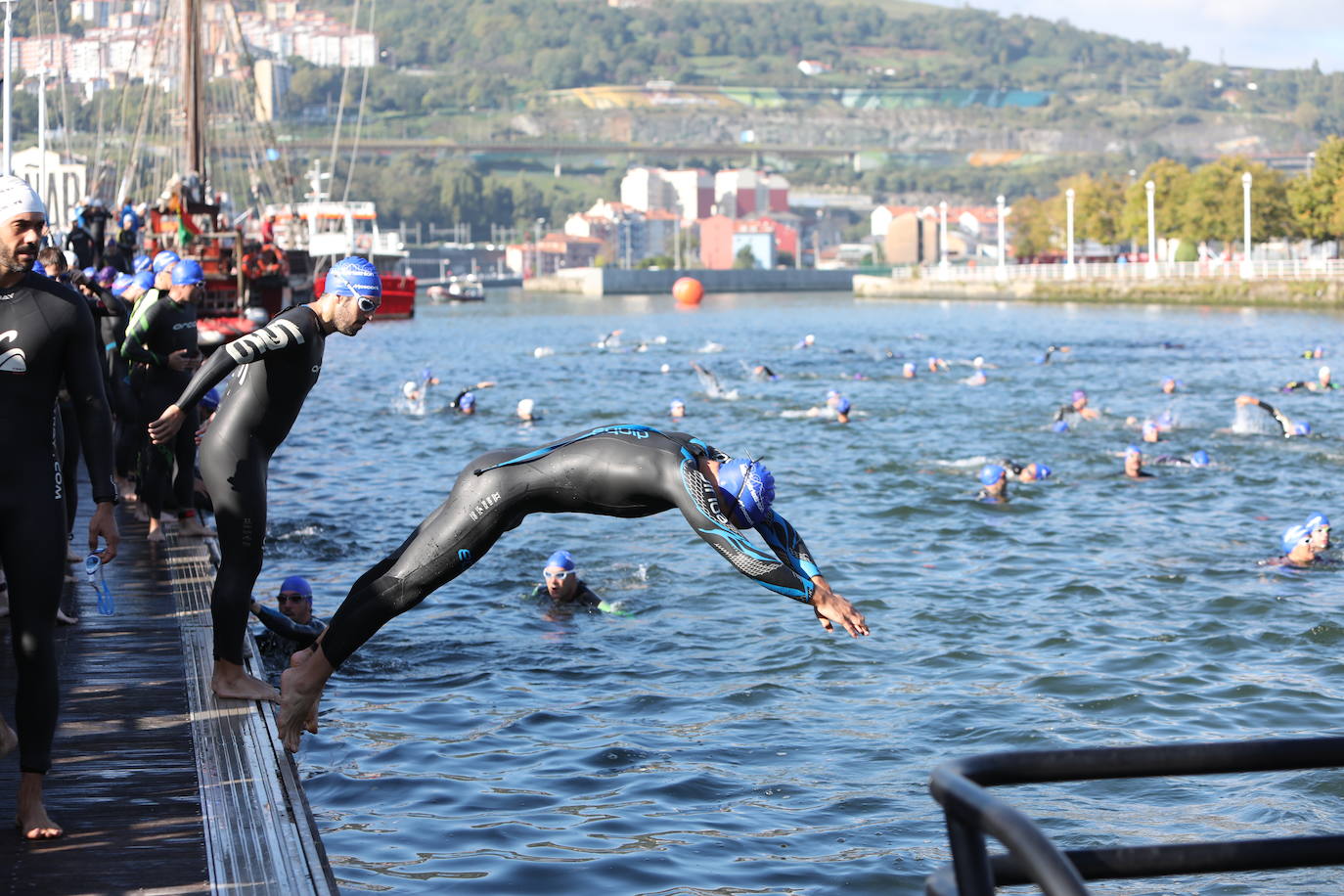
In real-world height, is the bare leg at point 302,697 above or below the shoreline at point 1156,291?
below

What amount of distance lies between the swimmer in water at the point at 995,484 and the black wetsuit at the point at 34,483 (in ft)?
45.6

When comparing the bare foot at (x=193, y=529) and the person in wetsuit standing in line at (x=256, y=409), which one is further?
the bare foot at (x=193, y=529)

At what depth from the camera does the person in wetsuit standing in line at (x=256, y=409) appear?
22.3 feet

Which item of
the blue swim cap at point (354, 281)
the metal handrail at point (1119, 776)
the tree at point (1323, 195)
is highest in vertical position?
the tree at point (1323, 195)

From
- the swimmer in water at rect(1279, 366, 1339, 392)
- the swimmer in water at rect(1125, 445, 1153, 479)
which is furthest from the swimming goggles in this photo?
the swimmer in water at rect(1279, 366, 1339, 392)

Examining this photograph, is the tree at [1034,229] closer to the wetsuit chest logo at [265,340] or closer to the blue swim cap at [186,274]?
the blue swim cap at [186,274]

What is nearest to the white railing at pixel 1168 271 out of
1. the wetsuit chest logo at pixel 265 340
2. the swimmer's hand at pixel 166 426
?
the wetsuit chest logo at pixel 265 340

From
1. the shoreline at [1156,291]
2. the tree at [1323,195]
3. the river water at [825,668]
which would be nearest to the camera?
the river water at [825,668]

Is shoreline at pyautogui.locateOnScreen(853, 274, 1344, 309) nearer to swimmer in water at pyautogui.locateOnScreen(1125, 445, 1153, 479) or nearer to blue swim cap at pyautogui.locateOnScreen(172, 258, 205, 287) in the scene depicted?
swimmer in water at pyautogui.locateOnScreen(1125, 445, 1153, 479)

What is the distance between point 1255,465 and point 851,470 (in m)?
5.47

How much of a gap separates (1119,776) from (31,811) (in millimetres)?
3916

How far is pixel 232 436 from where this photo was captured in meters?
6.86

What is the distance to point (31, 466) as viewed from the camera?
5234 mm

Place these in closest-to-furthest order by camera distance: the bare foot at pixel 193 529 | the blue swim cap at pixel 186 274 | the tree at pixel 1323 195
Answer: the blue swim cap at pixel 186 274, the bare foot at pixel 193 529, the tree at pixel 1323 195
